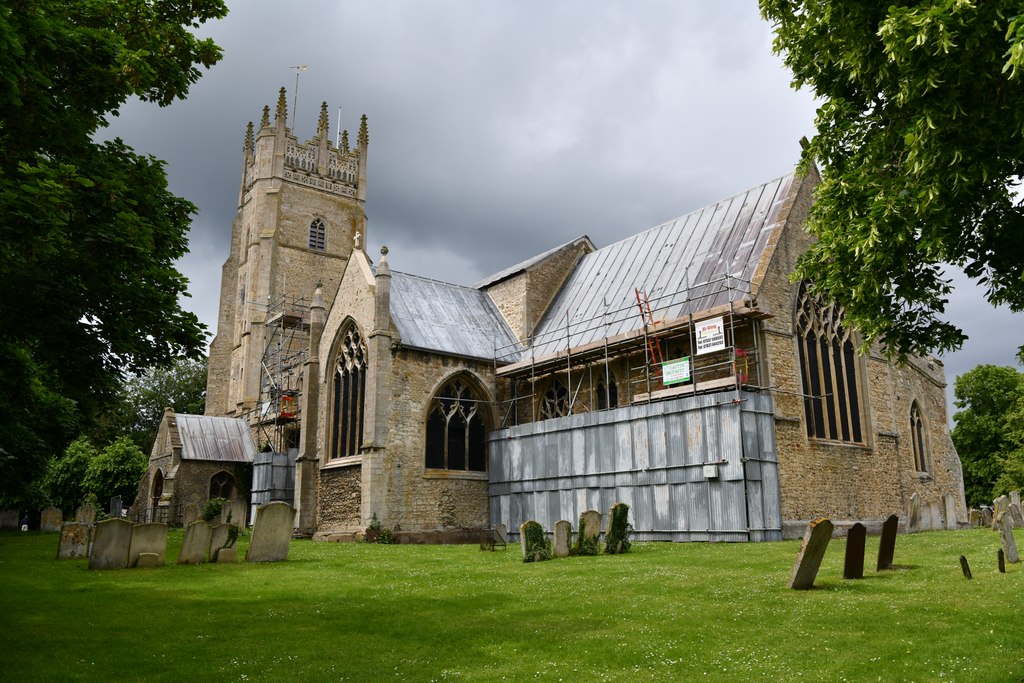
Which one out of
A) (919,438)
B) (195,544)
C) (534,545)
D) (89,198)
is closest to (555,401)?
(534,545)

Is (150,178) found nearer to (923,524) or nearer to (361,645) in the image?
(361,645)

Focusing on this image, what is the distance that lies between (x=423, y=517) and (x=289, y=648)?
1921 centimetres

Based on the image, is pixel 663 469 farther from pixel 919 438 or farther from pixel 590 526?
pixel 919 438

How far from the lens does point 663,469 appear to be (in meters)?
22.5

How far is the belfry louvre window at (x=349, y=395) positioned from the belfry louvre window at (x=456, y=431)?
2.61 meters

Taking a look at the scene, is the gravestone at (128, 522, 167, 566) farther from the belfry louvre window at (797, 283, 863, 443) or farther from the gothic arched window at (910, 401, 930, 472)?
the gothic arched window at (910, 401, 930, 472)

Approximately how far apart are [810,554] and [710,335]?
40.4 ft

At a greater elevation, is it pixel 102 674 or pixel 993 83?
pixel 993 83

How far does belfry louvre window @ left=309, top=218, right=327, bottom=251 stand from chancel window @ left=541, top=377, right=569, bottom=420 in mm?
32066

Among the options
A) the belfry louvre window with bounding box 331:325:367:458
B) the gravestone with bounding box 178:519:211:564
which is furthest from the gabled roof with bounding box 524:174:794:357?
the gravestone with bounding box 178:519:211:564

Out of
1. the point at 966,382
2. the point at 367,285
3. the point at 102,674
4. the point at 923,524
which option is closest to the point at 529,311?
the point at 367,285

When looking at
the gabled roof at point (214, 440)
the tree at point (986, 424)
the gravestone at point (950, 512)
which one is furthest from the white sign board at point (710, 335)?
the tree at point (986, 424)

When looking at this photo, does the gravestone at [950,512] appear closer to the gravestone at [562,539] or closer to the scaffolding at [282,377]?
the gravestone at [562,539]

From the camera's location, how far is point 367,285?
94.5ft
